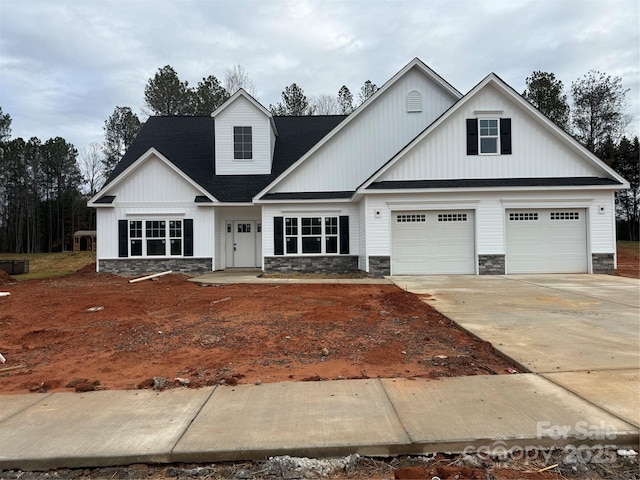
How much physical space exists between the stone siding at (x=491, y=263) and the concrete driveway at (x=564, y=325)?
1.66 metres

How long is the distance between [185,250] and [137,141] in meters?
7.33

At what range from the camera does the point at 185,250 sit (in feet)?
55.6

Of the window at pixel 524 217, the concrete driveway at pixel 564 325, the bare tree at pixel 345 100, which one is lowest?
the concrete driveway at pixel 564 325

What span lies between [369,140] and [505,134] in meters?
5.08

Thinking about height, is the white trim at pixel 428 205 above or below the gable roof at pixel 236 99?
below

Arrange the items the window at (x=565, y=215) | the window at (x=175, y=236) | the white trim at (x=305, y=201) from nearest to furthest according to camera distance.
→ the window at (x=565, y=215) → the white trim at (x=305, y=201) → the window at (x=175, y=236)

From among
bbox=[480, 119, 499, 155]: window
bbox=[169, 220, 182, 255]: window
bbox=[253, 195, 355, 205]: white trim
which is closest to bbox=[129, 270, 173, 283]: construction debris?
bbox=[169, 220, 182, 255]: window

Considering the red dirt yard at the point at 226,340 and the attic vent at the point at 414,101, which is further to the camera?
the attic vent at the point at 414,101

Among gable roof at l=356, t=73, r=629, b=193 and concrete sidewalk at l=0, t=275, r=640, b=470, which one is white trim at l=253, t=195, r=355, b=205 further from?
concrete sidewalk at l=0, t=275, r=640, b=470

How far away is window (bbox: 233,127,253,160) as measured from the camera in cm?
1859

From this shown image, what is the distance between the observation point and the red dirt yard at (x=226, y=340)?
4996 millimetres

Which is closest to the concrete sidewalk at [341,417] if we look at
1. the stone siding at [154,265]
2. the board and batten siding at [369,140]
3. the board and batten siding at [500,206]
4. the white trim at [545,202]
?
the board and batten siding at [500,206]

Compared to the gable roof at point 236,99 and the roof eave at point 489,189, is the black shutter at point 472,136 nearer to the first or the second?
the roof eave at point 489,189

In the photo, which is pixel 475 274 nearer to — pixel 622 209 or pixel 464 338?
Answer: pixel 464 338
